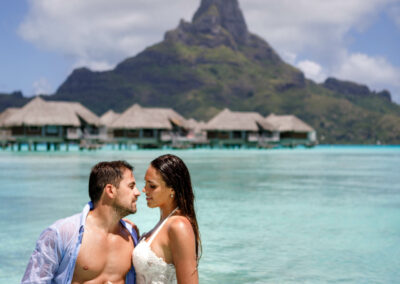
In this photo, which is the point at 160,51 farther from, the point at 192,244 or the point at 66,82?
the point at 192,244

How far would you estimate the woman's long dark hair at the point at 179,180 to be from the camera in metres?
2.67

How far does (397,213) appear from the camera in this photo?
1251 cm

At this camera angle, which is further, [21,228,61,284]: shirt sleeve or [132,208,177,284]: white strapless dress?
[132,208,177,284]: white strapless dress

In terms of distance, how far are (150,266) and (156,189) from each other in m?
0.44

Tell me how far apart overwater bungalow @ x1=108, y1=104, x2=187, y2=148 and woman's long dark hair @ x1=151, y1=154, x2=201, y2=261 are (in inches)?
2073

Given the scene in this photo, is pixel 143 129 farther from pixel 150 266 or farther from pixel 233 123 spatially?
pixel 150 266

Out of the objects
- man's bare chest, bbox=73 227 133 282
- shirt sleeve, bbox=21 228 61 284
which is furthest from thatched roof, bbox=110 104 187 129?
shirt sleeve, bbox=21 228 61 284

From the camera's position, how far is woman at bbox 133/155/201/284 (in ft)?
8.71

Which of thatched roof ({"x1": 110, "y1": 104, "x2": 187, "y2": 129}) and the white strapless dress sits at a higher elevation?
thatched roof ({"x1": 110, "y1": 104, "x2": 187, "y2": 129})

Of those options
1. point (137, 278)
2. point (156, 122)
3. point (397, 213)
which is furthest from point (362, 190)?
point (156, 122)

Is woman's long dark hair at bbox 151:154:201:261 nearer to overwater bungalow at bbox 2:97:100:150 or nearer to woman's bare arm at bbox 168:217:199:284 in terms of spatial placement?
woman's bare arm at bbox 168:217:199:284

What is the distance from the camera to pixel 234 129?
63062 mm

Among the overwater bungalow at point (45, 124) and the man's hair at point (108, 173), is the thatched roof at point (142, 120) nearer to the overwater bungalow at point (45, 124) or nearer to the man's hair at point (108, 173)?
the overwater bungalow at point (45, 124)

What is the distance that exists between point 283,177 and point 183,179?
793 inches
